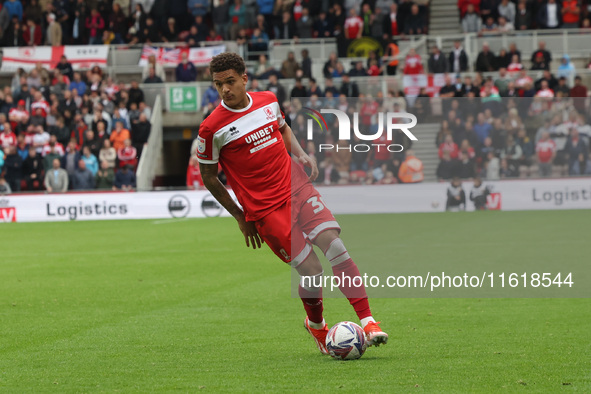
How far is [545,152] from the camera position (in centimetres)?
1786

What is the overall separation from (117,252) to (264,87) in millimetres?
13020

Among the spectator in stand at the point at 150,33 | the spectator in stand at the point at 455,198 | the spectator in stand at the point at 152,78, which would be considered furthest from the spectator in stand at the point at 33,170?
the spectator in stand at the point at 455,198

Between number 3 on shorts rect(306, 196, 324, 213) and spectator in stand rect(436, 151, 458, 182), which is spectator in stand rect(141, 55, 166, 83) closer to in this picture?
spectator in stand rect(436, 151, 458, 182)

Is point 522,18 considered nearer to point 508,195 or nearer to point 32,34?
point 508,195

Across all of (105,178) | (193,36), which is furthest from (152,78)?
(105,178)

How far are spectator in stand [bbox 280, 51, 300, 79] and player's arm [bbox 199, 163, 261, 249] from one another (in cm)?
2232

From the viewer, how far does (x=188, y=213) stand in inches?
966

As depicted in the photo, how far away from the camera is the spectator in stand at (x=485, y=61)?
90.8 feet

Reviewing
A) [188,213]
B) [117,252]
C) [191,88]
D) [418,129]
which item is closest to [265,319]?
[418,129]

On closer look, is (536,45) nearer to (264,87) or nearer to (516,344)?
(264,87)

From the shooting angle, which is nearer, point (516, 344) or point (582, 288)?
point (516, 344)

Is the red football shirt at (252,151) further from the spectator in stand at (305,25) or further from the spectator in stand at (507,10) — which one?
the spectator in stand at (305,25)

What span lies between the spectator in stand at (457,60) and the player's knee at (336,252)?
72.5ft

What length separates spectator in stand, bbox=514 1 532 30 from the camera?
98.3 ft
